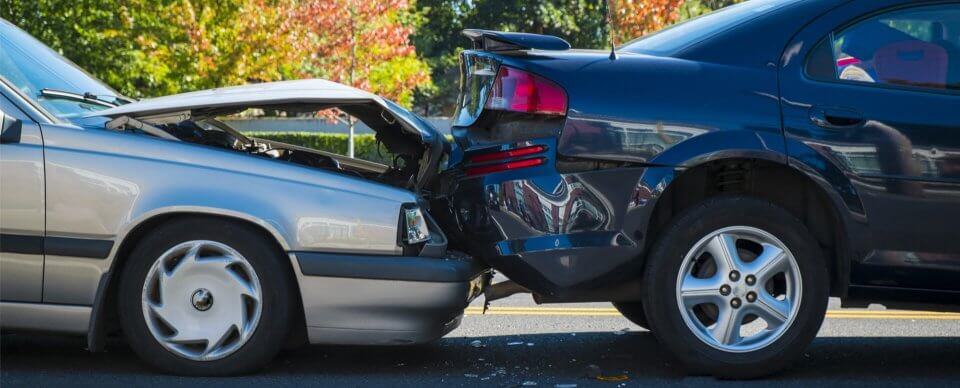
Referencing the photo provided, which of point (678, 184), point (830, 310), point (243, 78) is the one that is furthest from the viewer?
point (243, 78)

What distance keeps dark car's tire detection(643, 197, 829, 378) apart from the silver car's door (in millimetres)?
2336

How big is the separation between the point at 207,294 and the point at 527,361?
1456 mm

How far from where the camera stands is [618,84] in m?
4.61

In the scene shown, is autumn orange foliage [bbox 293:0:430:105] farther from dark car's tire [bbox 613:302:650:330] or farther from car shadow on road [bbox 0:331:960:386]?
car shadow on road [bbox 0:331:960:386]

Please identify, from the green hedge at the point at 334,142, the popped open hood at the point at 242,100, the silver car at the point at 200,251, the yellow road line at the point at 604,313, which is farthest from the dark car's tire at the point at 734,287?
the green hedge at the point at 334,142

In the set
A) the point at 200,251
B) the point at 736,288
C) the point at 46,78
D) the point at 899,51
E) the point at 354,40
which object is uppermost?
the point at 899,51

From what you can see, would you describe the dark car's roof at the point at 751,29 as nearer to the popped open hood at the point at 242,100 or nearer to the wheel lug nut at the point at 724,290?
the wheel lug nut at the point at 724,290

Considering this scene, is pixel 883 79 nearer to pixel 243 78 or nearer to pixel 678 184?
pixel 678 184

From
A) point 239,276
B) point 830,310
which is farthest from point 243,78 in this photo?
point 239,276

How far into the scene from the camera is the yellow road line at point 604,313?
21.9 ft

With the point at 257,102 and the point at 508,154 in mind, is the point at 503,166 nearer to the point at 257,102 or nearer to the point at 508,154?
the point at 508,154

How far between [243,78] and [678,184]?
58.6ft

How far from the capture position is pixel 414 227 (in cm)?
464

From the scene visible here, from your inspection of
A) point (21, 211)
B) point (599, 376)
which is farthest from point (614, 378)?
point (21, 211)
